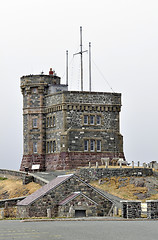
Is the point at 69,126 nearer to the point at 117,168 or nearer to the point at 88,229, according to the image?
the point at 117,168

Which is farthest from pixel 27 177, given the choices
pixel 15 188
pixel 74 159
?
pixel 74 159

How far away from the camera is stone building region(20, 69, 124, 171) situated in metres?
65.6

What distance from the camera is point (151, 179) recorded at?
56125 millimetres

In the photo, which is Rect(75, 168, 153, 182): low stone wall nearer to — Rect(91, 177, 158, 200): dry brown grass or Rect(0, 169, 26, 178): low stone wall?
Rect(91, 177, 158, 200): dry brown grass

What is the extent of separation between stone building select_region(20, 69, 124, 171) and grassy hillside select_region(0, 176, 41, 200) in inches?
161

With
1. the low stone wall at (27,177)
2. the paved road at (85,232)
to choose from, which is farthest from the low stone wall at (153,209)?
the low stone wall at (27,177)

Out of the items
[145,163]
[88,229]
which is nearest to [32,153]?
[145,163]

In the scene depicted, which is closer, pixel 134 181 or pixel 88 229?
pixel 88 229

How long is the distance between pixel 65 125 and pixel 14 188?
1026cm

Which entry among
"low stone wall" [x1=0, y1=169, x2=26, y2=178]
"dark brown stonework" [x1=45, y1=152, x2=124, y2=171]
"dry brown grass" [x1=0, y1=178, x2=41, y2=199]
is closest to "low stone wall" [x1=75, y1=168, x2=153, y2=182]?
"dry brown grass" [x1=0, y1=178, x2=41, y2=199]

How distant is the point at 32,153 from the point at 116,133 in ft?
36.8

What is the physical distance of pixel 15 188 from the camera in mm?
60500

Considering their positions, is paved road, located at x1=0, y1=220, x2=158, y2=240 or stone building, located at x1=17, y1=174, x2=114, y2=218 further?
stone building, located at x1=17, y1=174, x2=114, y2=218

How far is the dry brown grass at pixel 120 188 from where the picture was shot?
51.1 m
